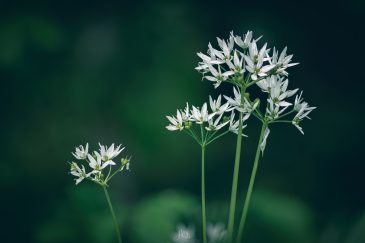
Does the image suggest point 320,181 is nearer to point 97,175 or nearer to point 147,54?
point 147,54

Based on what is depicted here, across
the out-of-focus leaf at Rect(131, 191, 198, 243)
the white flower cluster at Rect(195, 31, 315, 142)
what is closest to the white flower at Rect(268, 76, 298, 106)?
the white flower cluster at Rect(195, 31, 315, 142)

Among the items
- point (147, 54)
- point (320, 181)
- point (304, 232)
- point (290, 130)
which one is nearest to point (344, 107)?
point (290, 130)

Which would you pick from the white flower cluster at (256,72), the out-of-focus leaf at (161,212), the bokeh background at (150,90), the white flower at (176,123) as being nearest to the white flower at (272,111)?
the white flower cluster at (256,72)

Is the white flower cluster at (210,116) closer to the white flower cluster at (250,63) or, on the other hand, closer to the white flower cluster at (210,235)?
the white flower cluster at (250,63)

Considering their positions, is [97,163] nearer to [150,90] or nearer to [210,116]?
[210,116]

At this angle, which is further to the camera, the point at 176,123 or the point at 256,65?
the point at 176,123

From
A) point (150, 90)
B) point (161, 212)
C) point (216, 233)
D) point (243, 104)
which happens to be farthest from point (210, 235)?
point (150, 90)

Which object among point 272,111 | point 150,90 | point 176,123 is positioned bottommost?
point 272,111
